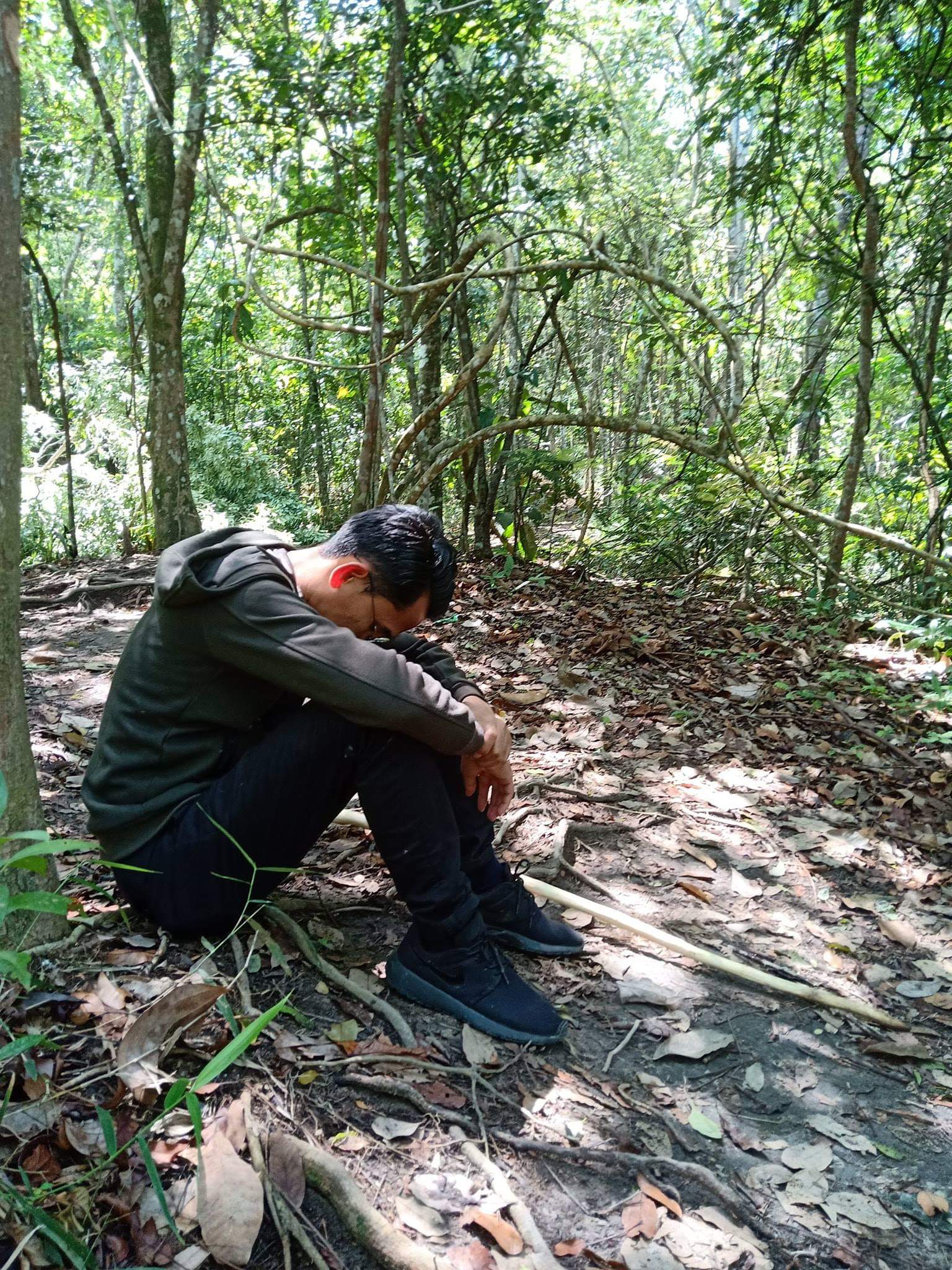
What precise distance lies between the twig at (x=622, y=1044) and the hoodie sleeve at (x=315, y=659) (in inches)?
33.9

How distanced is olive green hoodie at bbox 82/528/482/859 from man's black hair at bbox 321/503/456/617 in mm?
139

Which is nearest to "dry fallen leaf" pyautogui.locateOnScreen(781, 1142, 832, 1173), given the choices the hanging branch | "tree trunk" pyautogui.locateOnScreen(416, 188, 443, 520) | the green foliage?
the green foliage

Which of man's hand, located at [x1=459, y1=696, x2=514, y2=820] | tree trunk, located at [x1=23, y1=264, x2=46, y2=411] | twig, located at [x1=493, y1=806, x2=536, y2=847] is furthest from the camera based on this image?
tree trunk, located at [x1=23, y1=264, x2=46, y2=411]

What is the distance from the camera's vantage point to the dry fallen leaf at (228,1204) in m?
1.37

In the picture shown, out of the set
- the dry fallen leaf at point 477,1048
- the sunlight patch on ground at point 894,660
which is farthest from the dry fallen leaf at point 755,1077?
the sunlight patch on ground at point 894,660

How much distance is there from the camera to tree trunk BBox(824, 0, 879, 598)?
17.6ft

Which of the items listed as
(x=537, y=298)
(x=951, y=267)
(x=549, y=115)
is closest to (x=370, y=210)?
(x=549, y=115)

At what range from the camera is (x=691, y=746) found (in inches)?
153

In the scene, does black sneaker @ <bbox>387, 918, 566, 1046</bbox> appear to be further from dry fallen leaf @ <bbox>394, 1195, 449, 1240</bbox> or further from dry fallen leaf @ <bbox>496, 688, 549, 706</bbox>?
dry fallen leaf @ <bbox>496, 688, 549, 706</bbox>

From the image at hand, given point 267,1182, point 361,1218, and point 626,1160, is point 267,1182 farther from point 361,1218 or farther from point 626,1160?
point 626,1160

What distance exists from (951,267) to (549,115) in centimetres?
→ 287

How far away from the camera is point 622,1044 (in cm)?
212

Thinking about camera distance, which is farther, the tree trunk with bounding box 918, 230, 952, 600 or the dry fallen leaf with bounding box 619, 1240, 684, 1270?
the tree trunk with bounding box 918, 230, 952, 600

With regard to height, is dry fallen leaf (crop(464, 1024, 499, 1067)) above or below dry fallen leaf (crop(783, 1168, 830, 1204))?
above
